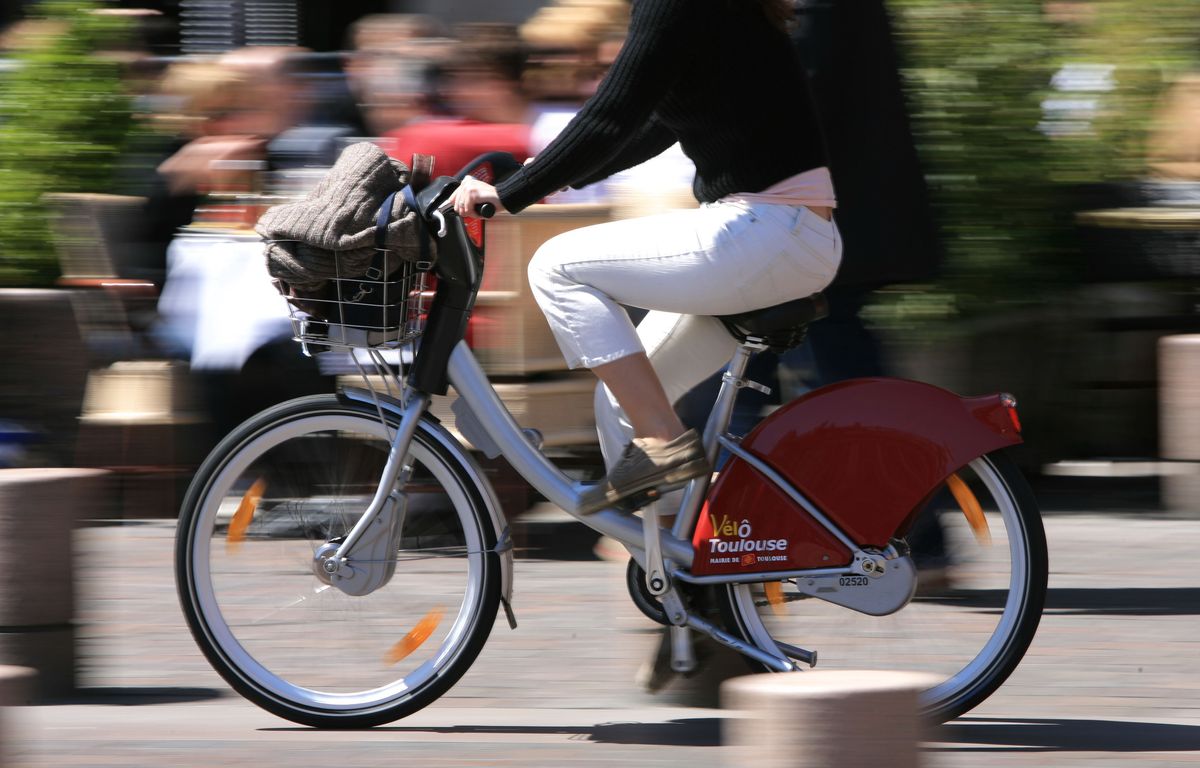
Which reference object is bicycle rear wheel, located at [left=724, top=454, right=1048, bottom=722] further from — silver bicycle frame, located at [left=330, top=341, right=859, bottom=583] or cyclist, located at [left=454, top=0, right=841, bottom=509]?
cyclist, located at [left=454, top=0, right=841, bottom=509]

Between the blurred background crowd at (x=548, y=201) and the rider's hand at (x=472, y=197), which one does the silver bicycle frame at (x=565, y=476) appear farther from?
the blurred background crowd at (x=548, y=201)

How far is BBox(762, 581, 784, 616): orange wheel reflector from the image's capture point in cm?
437

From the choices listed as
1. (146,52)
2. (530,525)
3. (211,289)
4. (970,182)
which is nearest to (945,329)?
(970,182)

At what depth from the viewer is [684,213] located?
13.9 feet

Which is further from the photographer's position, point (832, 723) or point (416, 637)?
point (416, 637)

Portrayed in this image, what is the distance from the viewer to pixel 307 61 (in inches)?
345

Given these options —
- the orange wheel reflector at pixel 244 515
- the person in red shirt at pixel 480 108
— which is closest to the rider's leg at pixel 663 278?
the orange wheel reflector at pixel 244 515

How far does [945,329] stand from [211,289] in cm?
292

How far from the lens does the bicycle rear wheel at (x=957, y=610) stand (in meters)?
4.28

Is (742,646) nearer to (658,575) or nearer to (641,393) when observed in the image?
(658,575)

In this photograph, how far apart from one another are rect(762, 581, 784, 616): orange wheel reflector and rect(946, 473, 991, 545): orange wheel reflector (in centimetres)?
46

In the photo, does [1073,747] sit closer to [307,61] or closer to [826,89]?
[826,89]

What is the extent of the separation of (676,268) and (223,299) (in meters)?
3.50

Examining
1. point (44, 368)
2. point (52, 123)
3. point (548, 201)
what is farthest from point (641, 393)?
point (52, 123)
